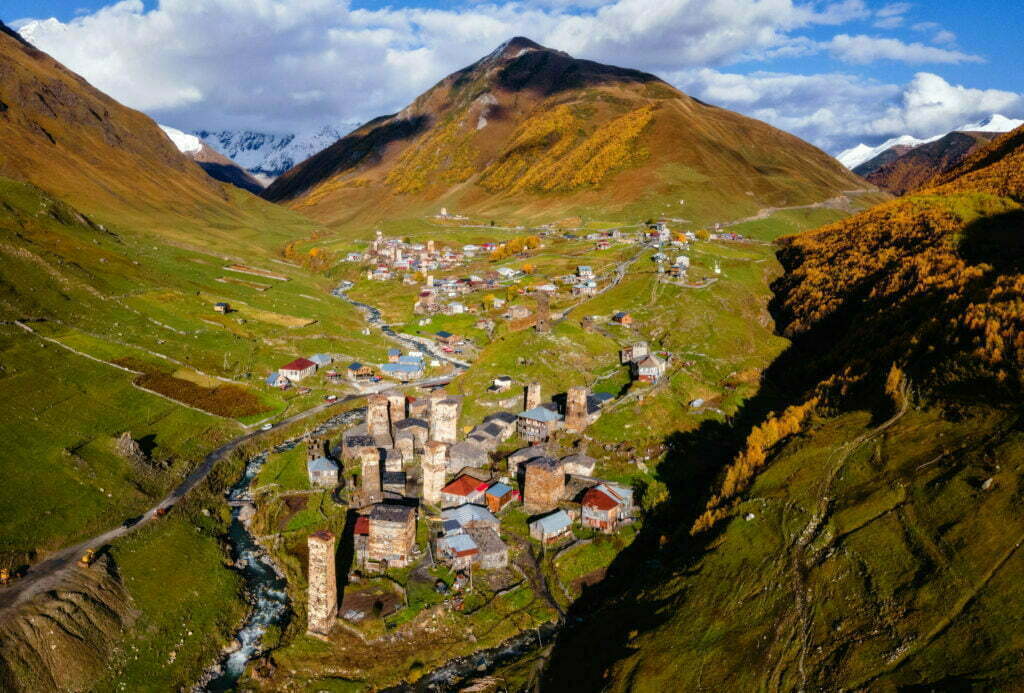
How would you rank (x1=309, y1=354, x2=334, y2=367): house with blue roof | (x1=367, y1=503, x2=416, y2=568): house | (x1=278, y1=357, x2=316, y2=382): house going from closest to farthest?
(x1=367, y1=503, x2=416, y2=568): house → (x1=278, y1=357, x2=316, y2=382): house → (x1=309, y1=354, x2=334, y2=367): house with blue roof

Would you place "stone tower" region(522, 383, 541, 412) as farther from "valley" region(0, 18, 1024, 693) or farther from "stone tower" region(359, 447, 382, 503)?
"stone tower" region(359, 447, 382, 503)

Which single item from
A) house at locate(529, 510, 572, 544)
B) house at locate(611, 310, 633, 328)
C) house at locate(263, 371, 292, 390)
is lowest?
house at locate(529, 510, 572, 544)

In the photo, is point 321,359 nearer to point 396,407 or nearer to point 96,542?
point 396,407

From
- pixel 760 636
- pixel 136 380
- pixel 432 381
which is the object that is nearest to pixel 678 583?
pixel 760 636

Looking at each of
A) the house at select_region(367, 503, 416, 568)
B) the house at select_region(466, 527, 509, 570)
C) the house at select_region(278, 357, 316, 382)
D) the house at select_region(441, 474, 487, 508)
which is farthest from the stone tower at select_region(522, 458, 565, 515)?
the house at select_region(278, 357, 316, 382)

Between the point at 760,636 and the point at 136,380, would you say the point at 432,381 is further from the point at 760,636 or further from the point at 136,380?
the point at 760,636
